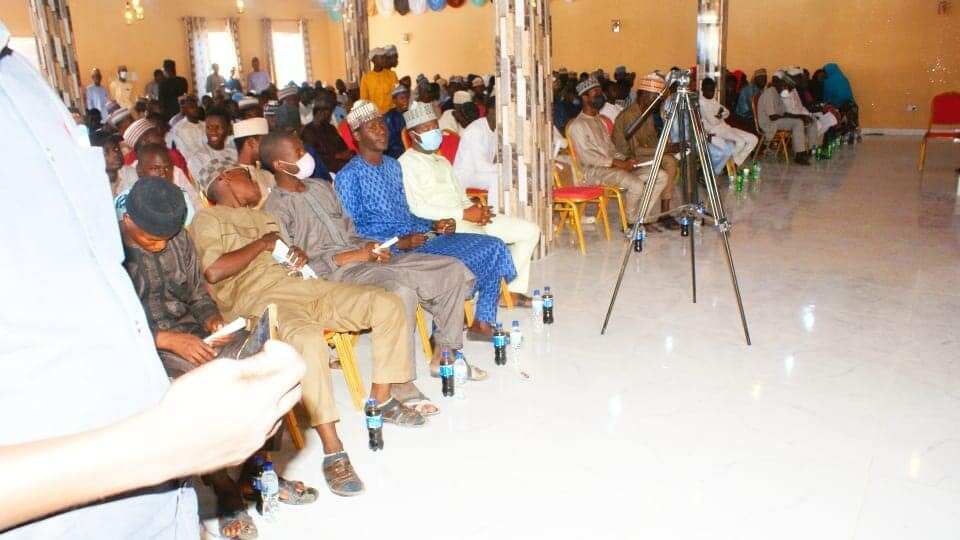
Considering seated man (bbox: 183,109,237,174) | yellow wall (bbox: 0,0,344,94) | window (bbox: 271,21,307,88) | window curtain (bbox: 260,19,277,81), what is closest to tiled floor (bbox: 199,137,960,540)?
seated man (bbox: 183,109,237,174)

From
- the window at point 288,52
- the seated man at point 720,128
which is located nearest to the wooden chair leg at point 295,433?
the seated man at point 720,128

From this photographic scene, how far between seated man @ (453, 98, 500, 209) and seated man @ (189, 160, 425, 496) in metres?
2.53

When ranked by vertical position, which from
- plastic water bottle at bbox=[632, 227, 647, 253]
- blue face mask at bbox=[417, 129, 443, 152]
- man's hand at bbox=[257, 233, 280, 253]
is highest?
blue face mask at bbox=[417, 129, 443, 152]

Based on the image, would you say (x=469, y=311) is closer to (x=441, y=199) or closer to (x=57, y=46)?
(x=441, y=199)

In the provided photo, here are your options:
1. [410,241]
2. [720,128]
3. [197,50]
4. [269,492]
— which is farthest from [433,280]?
[197,50]

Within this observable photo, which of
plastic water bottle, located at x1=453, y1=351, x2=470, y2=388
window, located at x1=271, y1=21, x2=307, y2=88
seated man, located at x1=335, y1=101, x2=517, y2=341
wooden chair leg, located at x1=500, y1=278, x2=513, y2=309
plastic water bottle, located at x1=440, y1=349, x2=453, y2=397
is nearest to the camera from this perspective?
plastic water bottle, located at x1=440, y1=349, x2=453, y2=397

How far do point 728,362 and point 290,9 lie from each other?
16.1 metres

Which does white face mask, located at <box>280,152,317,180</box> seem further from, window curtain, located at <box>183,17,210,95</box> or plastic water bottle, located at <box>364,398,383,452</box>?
window curtain, located at <box>183,17,210,95</box>

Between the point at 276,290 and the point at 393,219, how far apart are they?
33.8 inches

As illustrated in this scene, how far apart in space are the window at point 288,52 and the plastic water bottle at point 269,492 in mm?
16152

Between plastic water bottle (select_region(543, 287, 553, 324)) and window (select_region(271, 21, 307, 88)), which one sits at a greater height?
window (select_region(271, 21, 307, 88))

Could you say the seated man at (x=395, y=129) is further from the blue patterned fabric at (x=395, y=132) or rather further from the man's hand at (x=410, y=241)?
the man's hand at (x=410, y=241)

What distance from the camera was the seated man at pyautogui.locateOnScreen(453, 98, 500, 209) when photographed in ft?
18.5

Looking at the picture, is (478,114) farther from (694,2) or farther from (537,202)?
(694,2)
